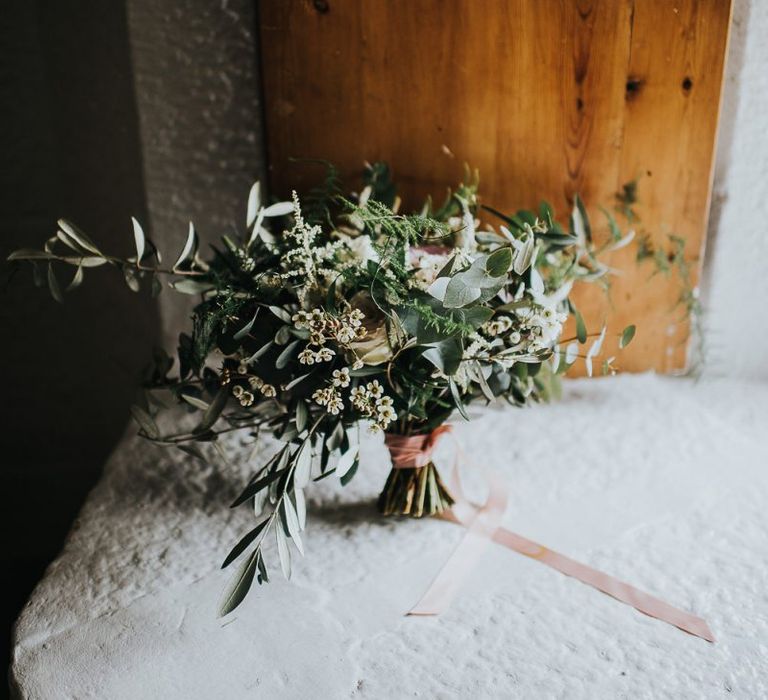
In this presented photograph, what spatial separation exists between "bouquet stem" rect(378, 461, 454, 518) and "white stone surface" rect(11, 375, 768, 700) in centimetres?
2

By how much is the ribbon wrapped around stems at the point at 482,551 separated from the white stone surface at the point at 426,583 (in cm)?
2

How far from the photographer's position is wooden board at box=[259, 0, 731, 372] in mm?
1128

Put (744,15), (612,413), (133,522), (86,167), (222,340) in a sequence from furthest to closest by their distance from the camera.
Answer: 1. (86,167)
2. (612,413)
3. (744,15)
4. (133,522)
5. (222,340)

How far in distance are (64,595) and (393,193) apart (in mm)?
747

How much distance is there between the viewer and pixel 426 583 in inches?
35.0

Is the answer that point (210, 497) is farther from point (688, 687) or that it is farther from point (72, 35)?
point (72, 35)

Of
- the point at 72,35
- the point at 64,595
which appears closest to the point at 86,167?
the point at 72,35

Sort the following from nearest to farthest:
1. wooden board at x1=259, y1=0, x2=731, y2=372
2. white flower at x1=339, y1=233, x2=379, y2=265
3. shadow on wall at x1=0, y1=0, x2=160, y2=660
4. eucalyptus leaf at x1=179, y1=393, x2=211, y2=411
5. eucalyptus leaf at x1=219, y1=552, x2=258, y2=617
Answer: eucalyptus leaf at x1=219, y1=552, x2=258, y2=617 → white flower at x1=339, y1=233, x2=379, y2=265 → eucalyptus leaf at x1=179, y1=393, x2=211, y2=411 → wooden board at x1=259, y1=0, x2=731, y2=372 → shadow on wall at x1=0, y1=0, x2=160, y2=660

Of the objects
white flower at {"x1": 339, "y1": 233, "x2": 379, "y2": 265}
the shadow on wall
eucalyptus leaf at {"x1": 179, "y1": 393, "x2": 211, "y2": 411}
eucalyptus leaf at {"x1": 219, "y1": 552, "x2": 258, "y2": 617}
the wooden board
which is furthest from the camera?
the shadow on wall

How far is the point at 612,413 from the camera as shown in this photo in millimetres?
→ 1263

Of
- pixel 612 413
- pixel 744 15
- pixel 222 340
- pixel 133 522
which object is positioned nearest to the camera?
pixel 222 340

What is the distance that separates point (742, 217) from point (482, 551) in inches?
30.1

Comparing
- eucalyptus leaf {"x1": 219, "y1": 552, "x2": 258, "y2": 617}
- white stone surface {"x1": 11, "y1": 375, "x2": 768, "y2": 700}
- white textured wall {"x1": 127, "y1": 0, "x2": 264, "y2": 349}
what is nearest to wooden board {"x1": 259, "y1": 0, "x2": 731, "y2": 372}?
white textured wall {"x1": 127, "y1": 0, "x2": 264, "y2": 349}

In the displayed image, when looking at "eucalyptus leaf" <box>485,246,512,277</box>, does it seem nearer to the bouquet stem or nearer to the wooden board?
the bouquet stem
